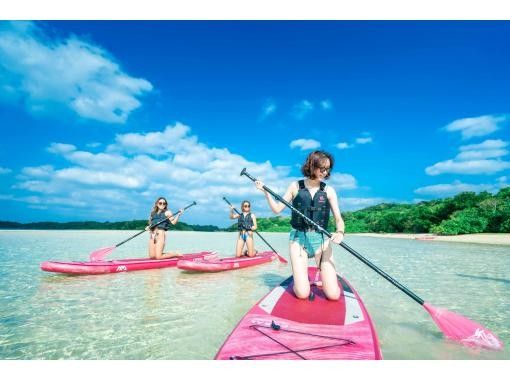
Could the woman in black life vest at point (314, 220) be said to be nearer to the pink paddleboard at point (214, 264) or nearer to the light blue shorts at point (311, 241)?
the light blue shorts at point (311, 241)

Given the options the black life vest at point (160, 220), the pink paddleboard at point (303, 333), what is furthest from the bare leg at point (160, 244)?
the pink paddleboard at point (303, 333)

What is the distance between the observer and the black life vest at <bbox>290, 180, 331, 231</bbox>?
5270 millimetres

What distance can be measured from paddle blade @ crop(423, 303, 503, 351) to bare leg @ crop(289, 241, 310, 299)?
187 centimetres

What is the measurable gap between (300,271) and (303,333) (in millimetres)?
1658

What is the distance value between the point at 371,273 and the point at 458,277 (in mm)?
2596

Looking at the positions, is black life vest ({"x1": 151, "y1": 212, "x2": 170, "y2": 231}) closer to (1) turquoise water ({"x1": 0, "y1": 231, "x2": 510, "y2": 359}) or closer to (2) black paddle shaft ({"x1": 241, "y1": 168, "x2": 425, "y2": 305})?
(1) turquoise water ({"x1": 0, "y1": 231, "x2": 510, "y2": 359})

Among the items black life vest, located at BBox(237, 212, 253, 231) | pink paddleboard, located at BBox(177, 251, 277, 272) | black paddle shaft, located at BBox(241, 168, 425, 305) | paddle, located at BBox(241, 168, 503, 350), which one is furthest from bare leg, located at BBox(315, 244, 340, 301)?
black life vest, located at BBox(237, 212, 253, 231)

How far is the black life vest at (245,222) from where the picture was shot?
12.1 meters

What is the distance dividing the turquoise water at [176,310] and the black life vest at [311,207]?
1.96 metres

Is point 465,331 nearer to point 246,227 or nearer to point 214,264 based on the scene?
point 214,264

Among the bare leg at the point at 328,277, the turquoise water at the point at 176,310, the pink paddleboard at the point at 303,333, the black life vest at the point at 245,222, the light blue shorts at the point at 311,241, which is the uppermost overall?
the black life vest at the point at 245,222

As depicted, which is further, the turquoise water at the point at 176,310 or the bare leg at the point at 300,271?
the bare leg at the point at 300,271
